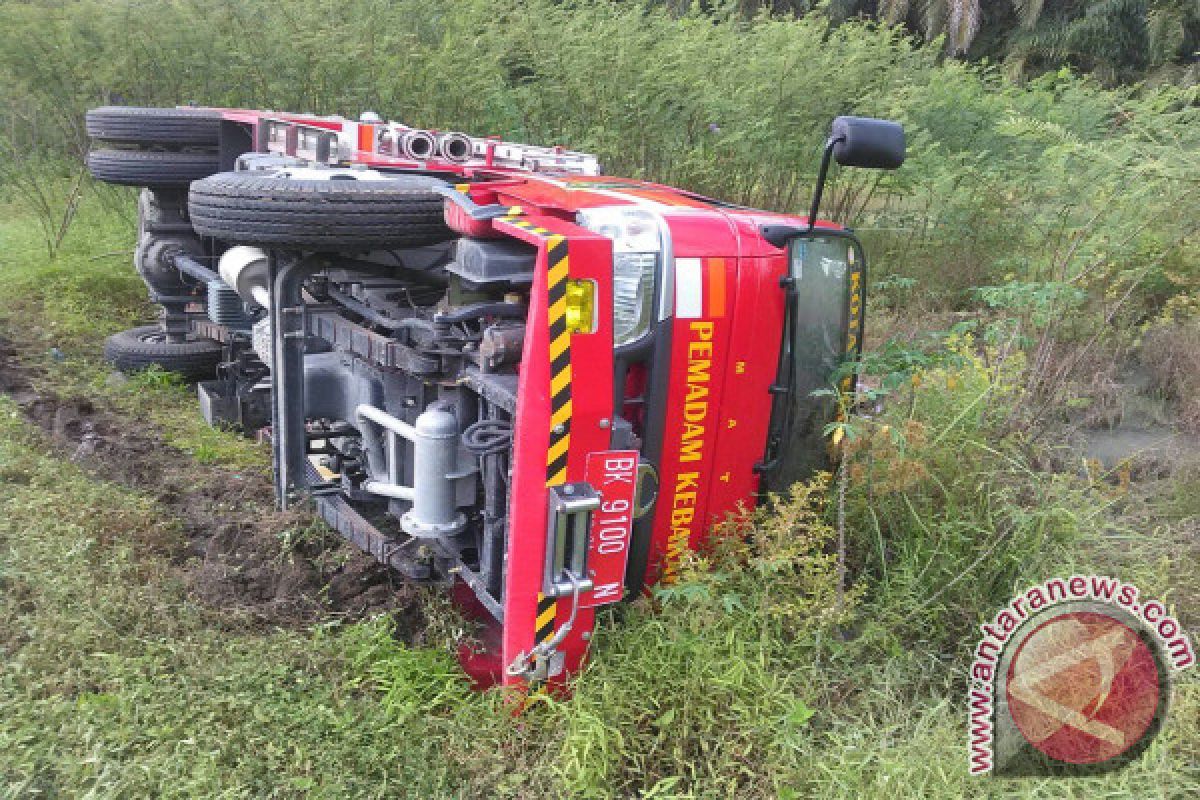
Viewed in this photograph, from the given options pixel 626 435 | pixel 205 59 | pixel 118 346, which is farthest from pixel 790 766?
pixel 205 59

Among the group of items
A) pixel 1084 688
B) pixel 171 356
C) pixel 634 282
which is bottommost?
pixel 171 356

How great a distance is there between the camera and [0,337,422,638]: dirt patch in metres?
3.23

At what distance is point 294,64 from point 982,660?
727cm

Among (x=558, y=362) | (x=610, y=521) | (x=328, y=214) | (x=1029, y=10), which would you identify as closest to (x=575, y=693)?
(x=610, y=521)

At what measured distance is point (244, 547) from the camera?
3.56 meters

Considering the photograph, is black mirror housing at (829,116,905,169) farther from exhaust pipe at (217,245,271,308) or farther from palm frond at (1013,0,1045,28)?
palm frond at (1013,0,1045,28)

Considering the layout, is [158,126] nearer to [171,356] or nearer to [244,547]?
[171,356]

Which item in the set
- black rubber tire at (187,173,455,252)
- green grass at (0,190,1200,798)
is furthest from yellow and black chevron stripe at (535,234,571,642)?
black rubber tire at (187,173,455,252)

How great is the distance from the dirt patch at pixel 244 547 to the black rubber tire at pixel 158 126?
184 cm

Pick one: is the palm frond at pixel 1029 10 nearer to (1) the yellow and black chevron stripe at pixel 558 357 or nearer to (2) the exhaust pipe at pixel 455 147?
(2) the exhaust pipe at pixel 455 147

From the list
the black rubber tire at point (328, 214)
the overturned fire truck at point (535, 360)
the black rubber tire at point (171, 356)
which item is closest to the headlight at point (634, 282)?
the overturned fire truck at point (535, 360)

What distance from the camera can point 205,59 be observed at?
7.89m

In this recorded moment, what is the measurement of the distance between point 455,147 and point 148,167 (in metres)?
2.27

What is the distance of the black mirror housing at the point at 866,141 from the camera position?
8.74 feet
